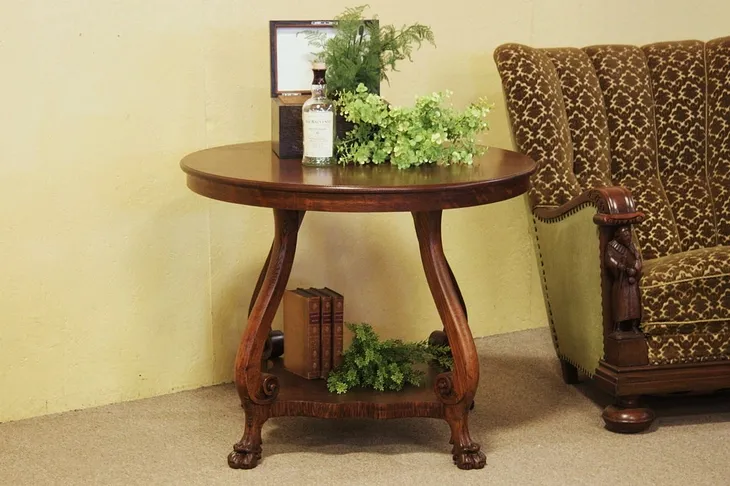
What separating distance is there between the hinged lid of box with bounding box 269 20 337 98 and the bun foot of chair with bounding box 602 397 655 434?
1.22 m

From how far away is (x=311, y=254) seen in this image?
3.47 m

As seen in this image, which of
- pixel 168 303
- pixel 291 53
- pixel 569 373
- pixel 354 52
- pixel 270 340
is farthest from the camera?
pixel 569 373

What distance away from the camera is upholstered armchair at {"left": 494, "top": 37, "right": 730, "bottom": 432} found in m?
2.88

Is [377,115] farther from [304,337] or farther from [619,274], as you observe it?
[619,274]

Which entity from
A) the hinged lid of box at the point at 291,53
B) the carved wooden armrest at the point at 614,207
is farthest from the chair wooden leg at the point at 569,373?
the hinged lid of box at the point at 291,53

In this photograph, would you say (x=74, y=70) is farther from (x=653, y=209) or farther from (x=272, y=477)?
(x=653, y=209)

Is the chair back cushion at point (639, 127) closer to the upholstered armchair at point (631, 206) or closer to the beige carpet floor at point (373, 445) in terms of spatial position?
the upholstered armchair at point (631, 206)

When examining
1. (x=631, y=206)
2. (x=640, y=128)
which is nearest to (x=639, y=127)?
(x=640, y=128)

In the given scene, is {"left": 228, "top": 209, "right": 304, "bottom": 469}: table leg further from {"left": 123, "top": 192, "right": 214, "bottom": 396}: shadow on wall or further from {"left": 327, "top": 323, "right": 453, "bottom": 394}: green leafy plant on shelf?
{"left": 123, "top": 192, "right": 214, "bottom": 396}: shadow on wall

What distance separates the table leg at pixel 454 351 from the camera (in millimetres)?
2697

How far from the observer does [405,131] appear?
271 centimetres

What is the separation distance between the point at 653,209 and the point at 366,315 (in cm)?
99

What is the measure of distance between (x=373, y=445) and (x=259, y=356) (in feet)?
1.37

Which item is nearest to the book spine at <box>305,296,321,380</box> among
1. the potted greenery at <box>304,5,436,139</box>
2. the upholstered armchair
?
the potted greenery at <box>304,5,436,139</box>
